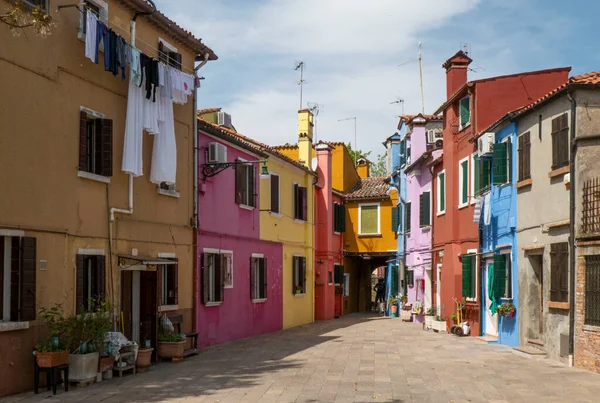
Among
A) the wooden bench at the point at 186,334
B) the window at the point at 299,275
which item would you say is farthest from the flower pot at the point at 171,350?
the window at the point at 299,275

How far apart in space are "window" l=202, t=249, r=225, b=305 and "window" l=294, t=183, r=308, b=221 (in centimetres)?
883

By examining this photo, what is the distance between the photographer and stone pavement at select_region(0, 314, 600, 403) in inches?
449

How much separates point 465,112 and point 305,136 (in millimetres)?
9849

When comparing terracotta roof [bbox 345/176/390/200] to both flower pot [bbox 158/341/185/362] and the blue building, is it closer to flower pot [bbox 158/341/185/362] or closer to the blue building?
the blue building

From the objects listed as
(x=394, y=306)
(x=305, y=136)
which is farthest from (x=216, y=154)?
(x=394, y=306)

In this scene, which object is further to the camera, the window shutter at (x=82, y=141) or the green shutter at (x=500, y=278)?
the green shutter at (x=500, y=278)

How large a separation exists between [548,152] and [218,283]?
29.5 feet

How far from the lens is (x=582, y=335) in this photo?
1461cm

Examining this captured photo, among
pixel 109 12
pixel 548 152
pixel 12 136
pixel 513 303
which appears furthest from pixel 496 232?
pixel 12 136

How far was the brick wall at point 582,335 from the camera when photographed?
14.1 metres

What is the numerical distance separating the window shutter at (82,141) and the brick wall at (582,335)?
948 centimetres

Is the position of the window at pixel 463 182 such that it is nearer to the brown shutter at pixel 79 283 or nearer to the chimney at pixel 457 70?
the chimney at pixel 457 70

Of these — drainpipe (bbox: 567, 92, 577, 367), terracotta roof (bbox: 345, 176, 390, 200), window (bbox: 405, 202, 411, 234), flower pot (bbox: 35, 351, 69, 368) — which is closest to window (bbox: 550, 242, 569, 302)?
drainpipe (bbox: 567, 92, 577, 367)

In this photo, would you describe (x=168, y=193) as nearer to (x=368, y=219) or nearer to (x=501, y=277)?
(x=501, y=277)
